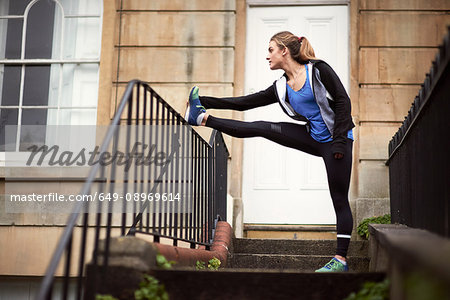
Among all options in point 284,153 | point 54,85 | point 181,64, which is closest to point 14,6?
point 54,85

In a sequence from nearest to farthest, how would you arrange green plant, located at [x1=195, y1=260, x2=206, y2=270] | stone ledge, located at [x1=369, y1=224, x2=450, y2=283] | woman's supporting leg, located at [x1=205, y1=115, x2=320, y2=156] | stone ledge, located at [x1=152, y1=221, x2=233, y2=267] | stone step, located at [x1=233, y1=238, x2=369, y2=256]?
stone ledge, located at [x1=369, y1=224, x2=450, y2=283]
stone ledge, located at [x1=152, y1=221, x2=233, y2=267]
green plant, located at [x1=195, y1=260, x2=206, y2=270]
woman's supporting leg, located at [x1=205, y1=115, x2=320, y2=156]
stone step, located at [x1=233, y1=238, x2=369, y2=256]

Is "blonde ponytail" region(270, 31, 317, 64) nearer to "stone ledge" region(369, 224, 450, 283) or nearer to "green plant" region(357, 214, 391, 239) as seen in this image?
"stone ledge" region(369, 224, 450, 283)

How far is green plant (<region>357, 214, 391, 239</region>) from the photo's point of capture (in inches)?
267

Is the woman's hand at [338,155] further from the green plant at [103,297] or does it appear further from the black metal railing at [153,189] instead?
the green plant at [103,297]

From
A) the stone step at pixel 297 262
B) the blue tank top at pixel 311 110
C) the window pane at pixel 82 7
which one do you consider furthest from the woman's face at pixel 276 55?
the window pane at pixel 82 7

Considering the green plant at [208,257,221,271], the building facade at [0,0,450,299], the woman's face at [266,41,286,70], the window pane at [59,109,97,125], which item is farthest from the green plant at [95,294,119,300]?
the window pane at [59,109,97,125]

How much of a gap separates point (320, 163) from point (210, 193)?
2288 millimetres

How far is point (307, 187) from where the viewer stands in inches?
296

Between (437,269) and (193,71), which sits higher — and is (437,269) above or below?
below

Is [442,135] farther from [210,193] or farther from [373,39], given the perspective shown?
[373,39]

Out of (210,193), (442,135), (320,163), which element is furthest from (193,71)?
(442,135)

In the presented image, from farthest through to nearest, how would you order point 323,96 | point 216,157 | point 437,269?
point 216,157
point 323,96
point 437,269

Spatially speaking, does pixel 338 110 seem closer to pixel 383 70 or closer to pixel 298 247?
pixel 298 247

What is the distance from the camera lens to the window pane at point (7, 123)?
7922 mm
